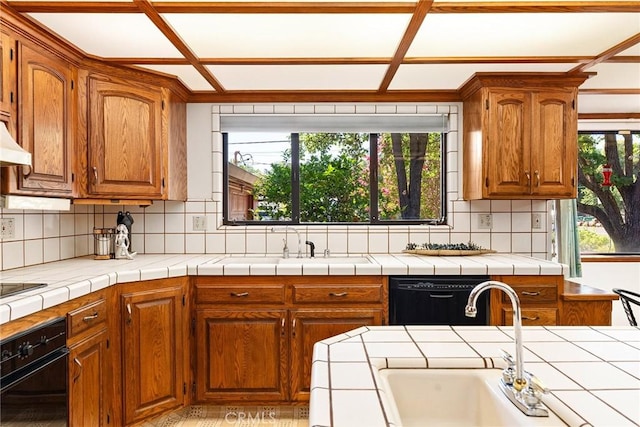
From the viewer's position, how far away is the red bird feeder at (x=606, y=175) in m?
3.94

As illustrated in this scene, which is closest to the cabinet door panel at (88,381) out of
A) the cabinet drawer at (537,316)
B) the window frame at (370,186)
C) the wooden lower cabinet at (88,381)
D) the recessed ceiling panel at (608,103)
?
the wooden lower cabinet at (88,381)

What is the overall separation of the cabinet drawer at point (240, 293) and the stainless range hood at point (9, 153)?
115cm

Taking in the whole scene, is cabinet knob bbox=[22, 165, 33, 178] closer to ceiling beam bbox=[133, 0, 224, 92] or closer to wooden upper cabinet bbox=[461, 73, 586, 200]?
ceiling beam bbox=[133, 0, 224, 92]

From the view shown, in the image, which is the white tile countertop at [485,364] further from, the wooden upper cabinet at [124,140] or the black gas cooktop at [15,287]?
the wooden upper cabinet at [124,140]

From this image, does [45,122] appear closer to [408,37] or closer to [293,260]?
[293,260]

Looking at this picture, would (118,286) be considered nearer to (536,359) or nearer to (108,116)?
(108,116)

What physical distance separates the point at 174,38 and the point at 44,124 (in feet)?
2.58

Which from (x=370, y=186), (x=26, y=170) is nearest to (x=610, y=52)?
(x=370, y=186)

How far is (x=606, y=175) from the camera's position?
394cm

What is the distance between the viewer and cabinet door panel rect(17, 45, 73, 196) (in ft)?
6.55

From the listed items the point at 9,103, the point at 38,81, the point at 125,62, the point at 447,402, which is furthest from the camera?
the point at 125,62

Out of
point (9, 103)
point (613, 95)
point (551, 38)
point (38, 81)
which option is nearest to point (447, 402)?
point (551, 38)

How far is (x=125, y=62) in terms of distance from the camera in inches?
98.0

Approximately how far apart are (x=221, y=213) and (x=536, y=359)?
2528 millimetres
